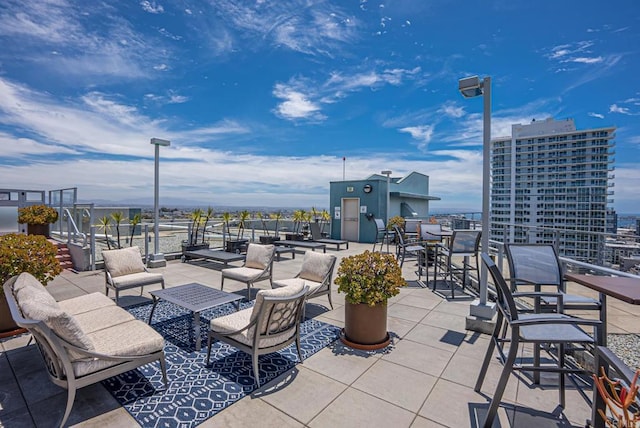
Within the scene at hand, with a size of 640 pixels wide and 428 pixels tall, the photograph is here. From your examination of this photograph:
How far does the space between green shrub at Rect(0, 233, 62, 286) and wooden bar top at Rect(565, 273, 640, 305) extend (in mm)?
5284

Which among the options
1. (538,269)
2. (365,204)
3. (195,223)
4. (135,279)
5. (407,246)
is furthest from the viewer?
(365,204)

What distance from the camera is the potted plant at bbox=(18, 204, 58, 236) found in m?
7.40

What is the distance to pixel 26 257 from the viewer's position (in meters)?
3.25

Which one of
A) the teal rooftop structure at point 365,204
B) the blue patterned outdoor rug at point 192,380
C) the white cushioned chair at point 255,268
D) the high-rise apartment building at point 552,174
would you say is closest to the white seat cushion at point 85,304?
the blue patterned outdoor rug at point 192,380

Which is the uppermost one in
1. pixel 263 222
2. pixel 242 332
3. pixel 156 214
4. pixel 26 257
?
pixel 156 214

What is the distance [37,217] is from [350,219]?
401 inches

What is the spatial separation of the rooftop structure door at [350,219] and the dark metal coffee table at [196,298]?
940 cm

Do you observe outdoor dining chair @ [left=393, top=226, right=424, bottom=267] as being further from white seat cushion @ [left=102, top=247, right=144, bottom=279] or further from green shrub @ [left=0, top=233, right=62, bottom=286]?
green shrub @ [left=0, top=233, right=62, bottom=286]

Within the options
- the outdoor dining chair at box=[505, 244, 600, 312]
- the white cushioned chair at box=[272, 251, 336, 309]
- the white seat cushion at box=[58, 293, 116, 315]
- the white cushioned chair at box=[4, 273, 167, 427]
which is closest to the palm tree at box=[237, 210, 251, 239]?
the white cushioned chair at box=[272, 251, 336, 309]

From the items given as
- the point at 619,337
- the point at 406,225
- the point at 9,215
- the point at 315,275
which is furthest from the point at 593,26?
the point at 9,215

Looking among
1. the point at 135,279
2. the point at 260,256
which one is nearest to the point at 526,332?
the point at 260,256

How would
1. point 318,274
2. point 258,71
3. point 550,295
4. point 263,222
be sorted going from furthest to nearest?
point 263,222
point 258,71
point 318,274
point 550,295

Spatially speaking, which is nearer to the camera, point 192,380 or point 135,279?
point 192,380

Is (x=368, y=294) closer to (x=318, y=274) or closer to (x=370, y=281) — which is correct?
(x=370, y=281)
